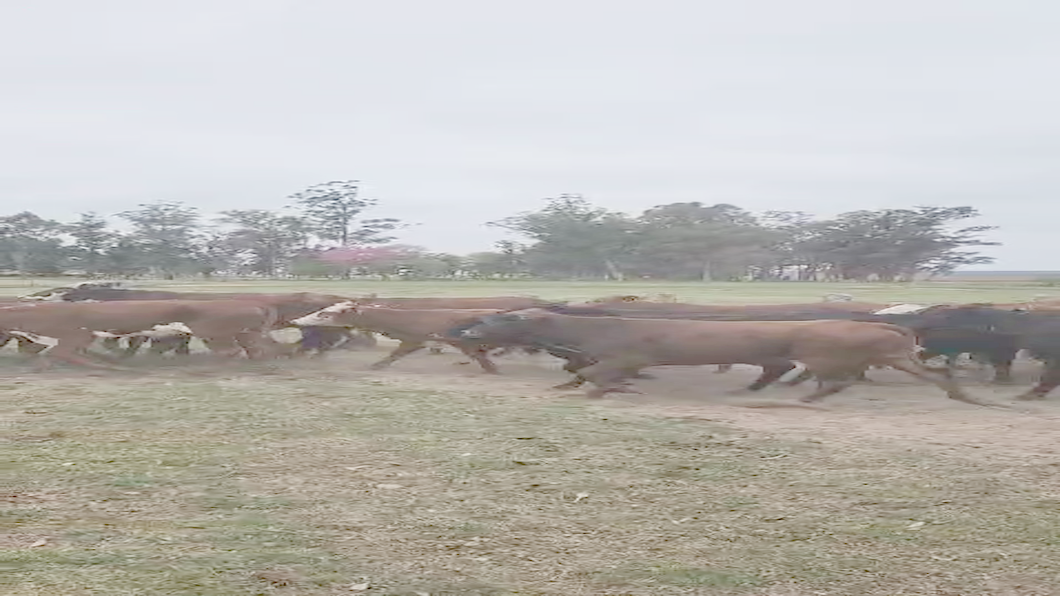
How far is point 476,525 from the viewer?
4.24 m

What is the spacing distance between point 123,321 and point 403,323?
2971 mm

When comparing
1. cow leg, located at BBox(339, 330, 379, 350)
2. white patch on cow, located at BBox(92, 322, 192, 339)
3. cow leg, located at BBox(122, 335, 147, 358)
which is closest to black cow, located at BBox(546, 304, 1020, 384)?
cow leg, located at BBox(339, 330, 379, 350)

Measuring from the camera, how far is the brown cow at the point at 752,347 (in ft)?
28.5

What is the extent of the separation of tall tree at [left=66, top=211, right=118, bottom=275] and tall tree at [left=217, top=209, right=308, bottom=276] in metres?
6.46

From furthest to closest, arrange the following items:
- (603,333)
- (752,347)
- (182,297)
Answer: (182,297), (603,333), (752,347)

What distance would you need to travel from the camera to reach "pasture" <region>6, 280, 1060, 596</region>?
3.60 metres

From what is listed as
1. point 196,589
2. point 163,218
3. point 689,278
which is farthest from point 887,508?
point 163,218

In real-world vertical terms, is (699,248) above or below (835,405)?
above

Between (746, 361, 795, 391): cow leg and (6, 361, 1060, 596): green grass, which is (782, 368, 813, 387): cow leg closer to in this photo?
(746, 361, 795, 391): cow leg

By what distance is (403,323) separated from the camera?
1145 cm

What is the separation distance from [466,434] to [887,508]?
277cm

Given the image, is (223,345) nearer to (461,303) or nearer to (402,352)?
(402,352)

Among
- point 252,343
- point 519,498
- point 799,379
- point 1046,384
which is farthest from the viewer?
point 252,343

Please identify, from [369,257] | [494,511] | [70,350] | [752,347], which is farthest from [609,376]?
[369,257]
